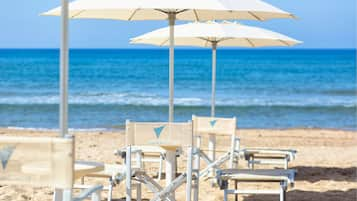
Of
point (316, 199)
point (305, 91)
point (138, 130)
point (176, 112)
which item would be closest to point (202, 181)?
point (316, 199)

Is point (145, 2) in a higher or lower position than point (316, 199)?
higher

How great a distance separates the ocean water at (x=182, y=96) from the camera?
1780cm

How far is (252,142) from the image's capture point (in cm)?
1252

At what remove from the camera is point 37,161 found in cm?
383

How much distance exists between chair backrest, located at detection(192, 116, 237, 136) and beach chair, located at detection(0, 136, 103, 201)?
360cm

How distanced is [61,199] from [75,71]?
40166mm

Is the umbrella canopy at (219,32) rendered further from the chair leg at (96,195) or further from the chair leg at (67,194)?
the chair leg at (67,194)

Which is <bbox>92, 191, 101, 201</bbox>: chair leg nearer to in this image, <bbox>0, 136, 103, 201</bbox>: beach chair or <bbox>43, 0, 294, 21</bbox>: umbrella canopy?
<bbox>0, 136, 103, 201</bbox>: beach chair

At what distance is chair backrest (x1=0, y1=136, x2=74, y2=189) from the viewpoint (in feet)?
12.4

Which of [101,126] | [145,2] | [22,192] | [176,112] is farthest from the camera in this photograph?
[176,112]

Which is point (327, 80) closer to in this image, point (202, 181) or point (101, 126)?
point (101, 126)

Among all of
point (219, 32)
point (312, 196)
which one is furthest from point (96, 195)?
point (219, 32)

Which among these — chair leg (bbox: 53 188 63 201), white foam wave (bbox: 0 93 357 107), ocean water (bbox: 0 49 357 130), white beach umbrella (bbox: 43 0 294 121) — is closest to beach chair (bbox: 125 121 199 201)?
white beach umbrella (bbox: 43 0 294 121)

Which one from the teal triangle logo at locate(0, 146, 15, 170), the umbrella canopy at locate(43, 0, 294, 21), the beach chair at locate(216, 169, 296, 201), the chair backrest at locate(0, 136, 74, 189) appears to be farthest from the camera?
the umbrella canopy at locate(43, 0, 294, 21)
